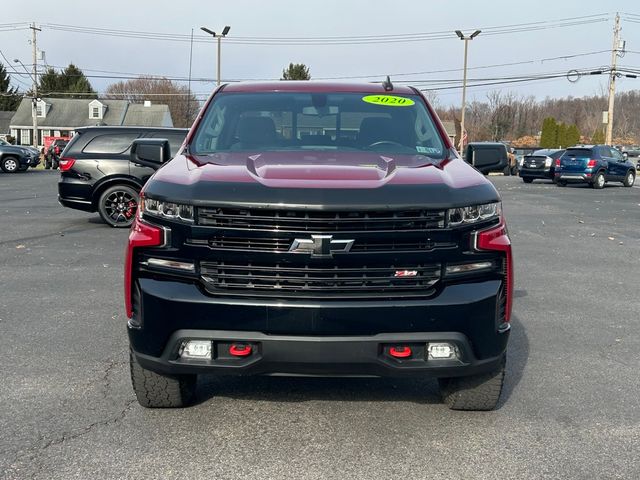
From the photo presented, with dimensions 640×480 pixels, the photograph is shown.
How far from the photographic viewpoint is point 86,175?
12.6 m

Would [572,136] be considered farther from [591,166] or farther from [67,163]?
[67,163]

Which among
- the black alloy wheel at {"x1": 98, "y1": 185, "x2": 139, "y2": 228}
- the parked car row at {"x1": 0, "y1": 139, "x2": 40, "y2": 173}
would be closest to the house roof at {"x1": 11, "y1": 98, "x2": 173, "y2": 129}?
the parked car row at {"x1": 0, "y1": 139, "x2": 40, "y2": 173}

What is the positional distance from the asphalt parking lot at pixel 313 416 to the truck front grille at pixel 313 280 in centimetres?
81

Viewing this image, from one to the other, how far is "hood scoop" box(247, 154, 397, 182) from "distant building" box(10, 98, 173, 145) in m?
71.4

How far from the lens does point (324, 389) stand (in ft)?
14.6

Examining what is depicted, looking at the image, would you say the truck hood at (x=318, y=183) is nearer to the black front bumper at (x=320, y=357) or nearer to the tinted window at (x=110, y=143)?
the black front bumper at (x=320, y=357)

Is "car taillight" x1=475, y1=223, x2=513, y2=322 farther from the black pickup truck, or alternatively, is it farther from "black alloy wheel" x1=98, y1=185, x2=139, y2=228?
"black alloy wheel" x1=98, y1=185, x2=139, y2=228

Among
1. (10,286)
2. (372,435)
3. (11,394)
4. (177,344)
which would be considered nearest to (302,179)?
(177,344)

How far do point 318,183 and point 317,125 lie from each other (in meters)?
1.42

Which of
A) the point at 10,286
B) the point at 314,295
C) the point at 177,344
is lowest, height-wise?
the point at 10,286

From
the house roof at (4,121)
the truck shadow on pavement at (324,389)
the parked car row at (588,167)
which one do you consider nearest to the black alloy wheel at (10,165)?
the parked car row at (588,167)

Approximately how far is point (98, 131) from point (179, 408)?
9.94m

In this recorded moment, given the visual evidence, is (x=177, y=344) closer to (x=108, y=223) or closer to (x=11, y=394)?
(x=11, y=394)

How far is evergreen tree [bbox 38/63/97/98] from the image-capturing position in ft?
281
